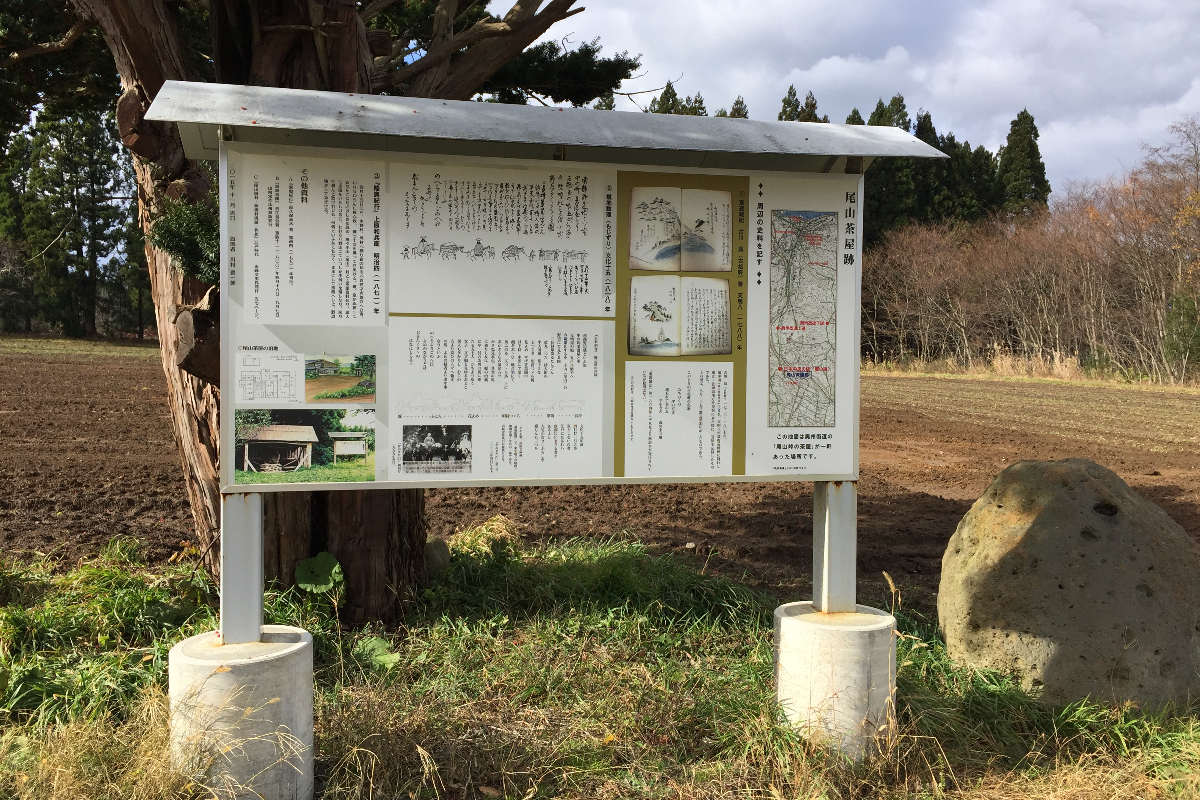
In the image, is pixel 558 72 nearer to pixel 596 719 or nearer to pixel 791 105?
pixel 596 719

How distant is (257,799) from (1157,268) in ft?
101

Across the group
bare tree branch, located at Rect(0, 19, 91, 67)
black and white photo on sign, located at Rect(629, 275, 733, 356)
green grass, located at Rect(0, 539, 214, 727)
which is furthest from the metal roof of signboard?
bare tree branch, located at Rect(0, 19, 91, 67)

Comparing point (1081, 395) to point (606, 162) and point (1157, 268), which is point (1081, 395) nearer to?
point (1157, 268)

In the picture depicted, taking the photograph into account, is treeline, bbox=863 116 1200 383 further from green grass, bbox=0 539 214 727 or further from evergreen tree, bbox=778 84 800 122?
green grass, bbox=0 539 214 727

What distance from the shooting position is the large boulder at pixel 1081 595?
11.6 ft

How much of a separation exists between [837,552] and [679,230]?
141 centimetres

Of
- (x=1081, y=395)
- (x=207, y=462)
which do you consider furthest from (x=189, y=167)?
(x=1081, y=395)

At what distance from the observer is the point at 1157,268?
26484 mm

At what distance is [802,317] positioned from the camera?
3.30m

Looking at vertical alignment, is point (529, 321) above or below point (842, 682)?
above

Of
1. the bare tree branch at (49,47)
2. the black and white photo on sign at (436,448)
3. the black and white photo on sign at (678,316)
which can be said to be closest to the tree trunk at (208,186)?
the bare tree branch at (49,47)

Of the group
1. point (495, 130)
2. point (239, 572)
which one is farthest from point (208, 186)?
point (239, 572)

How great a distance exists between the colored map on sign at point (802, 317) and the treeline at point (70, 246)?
36.0 metres

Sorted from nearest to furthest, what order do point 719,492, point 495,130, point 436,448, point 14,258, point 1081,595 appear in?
point 495,130 < point 436,448 < point 1081,595 < point 719,492 < point 14,258
